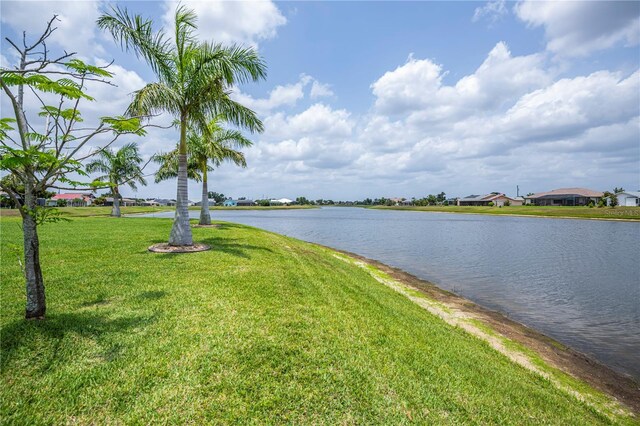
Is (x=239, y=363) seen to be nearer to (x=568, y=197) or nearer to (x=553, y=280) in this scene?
(x=553, y=280)

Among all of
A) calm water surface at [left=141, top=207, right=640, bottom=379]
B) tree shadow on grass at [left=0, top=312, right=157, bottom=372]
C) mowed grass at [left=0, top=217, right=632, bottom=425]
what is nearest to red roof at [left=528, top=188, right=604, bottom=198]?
calm water surface at [left=141, top=207, right=640, bottom=379]

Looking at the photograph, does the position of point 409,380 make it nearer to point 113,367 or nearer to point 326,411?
point 326,411

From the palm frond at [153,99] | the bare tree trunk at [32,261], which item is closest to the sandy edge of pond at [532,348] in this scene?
the bare tree trunk at [32,261]

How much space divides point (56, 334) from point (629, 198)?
13711cm

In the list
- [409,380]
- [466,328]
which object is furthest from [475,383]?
[466,328]

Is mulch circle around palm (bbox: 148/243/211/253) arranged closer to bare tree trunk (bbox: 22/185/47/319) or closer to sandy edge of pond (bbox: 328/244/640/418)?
bare tree trunk (bbox: 22/185/47/319)

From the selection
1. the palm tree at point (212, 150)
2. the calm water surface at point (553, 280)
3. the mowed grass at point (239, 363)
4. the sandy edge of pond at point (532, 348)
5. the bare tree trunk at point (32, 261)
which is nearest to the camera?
the mowed grass at point (239, 363)

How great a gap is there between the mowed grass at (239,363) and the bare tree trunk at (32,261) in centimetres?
29

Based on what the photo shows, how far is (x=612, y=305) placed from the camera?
13.8m

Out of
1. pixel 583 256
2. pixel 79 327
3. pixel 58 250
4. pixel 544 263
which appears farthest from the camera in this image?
pixel 583 256

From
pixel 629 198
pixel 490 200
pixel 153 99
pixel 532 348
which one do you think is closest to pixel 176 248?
pixel 153 99

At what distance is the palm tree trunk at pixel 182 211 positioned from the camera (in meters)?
12.9

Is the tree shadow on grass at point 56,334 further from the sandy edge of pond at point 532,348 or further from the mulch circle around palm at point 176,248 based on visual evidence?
the sandy edge of pond at point 532,348

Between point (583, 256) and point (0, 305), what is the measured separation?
109ft
